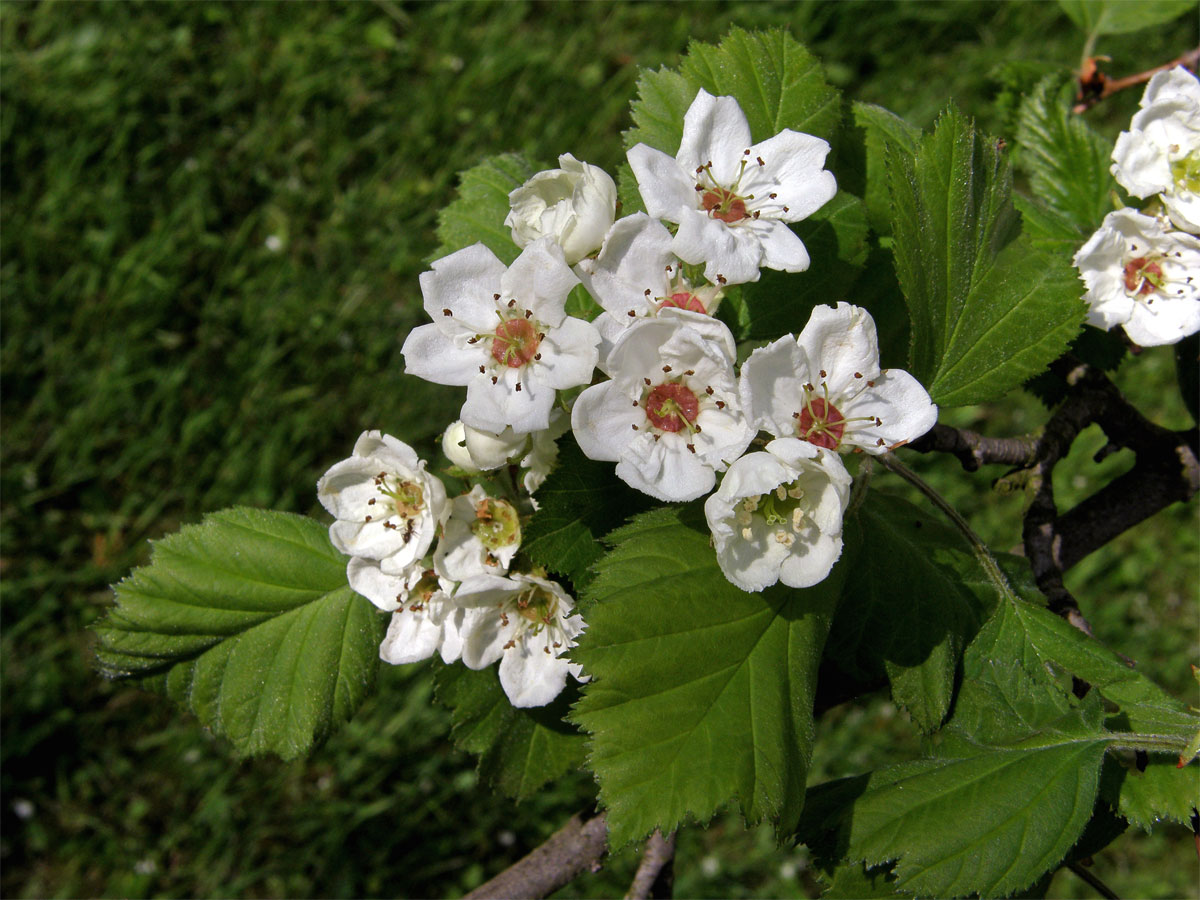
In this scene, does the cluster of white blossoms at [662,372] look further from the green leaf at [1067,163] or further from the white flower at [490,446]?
the green leaf at [1067,163]

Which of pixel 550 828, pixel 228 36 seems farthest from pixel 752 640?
pixel 228 36

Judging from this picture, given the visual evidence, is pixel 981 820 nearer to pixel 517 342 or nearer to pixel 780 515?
pixel 780 515

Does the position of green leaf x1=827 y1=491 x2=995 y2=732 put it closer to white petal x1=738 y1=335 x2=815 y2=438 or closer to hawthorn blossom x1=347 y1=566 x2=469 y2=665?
white petal x1=738 y1=335 x2=815 y2=438

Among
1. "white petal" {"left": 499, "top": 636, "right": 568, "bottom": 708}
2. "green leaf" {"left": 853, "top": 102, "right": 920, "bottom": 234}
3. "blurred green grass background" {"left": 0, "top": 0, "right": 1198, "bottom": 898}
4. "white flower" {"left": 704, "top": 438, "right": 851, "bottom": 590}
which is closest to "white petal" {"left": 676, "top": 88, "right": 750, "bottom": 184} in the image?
"green leaf" {"left": 853, "top": 102, "right": 920, "bottom": 234}

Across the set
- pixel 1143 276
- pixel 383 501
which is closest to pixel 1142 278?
pixel 1143 276

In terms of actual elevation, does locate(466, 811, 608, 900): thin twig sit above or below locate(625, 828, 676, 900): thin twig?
above

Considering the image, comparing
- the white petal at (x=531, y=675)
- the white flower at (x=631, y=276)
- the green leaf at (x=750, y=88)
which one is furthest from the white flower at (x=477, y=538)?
the green leaf at (x=750, y=88)

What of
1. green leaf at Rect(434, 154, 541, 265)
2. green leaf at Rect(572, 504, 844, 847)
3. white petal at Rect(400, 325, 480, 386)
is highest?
white petal at Rect(400, 325, 480, 386)
